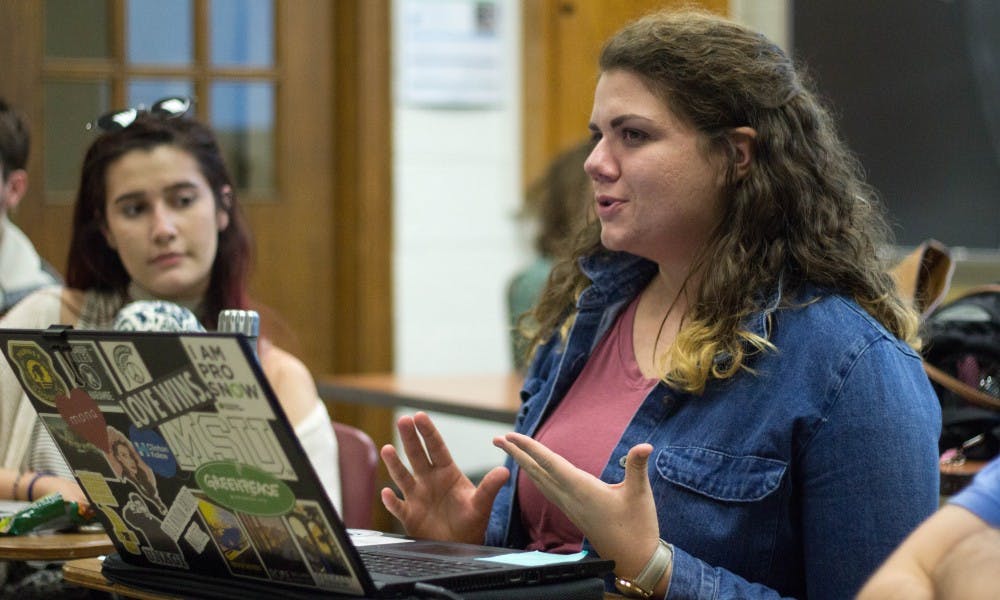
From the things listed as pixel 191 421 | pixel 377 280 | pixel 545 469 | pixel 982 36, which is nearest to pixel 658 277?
pixel 545 469

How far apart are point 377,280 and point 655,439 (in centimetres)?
290

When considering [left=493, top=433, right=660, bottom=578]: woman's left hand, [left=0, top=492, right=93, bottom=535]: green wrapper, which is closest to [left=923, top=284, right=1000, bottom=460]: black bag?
[left=493, top=433, right=660, bottom=578]: woman's left hand

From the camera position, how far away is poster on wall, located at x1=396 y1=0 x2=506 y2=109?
4449mm

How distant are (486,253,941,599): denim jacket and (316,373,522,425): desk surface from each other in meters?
1.37

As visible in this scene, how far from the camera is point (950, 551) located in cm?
106

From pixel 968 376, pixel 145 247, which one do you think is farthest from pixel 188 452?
pixel 968 376

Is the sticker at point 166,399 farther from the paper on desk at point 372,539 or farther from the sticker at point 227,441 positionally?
the paper on desk at point 372,539

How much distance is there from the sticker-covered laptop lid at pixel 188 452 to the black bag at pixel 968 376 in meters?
1.39

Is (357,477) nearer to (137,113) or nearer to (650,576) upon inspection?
(137,113)

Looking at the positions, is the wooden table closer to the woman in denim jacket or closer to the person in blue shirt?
the woman in denim jacket

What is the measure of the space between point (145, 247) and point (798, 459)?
4.48 feet

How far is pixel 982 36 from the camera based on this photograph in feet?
12.6

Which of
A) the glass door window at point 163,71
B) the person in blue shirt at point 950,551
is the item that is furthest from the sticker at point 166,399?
the glass door window at point 163,71

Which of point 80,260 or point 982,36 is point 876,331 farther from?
point 982,36
